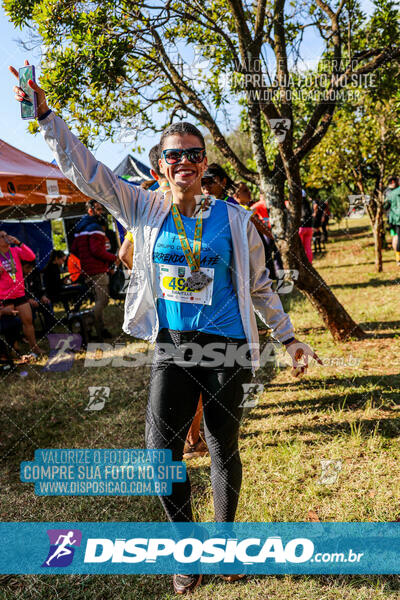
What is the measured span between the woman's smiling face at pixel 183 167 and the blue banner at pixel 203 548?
1.58 m

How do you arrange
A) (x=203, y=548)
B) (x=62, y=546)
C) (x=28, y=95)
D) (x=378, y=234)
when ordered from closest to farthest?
(x=28, y=95)
(x=203, y=548)
(x=62, y=546)
(x=378, y=234)

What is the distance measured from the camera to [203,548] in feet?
7.05

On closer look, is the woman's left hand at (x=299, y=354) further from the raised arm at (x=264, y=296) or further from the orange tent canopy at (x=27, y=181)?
the orange tent canopy at (x=27, y=181)

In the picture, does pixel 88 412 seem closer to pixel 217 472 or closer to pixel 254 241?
pixel 217 472

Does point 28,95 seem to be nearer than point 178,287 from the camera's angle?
Yes

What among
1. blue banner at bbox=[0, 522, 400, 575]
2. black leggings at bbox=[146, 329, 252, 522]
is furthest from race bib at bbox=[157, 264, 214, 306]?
blue banner at bbox=[0, 522, 400, 575]

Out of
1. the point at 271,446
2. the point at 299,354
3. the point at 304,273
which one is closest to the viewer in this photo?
the point at 299,354

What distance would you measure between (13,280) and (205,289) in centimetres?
469

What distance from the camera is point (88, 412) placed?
13.9ft

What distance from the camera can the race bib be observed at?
6.11 ft

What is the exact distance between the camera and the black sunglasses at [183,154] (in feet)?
6.26

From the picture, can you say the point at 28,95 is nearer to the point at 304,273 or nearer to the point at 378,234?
the point at 304,273

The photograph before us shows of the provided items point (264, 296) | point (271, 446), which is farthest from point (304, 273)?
point (264, 296)

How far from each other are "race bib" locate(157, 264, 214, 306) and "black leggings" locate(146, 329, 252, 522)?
0.15 metres
